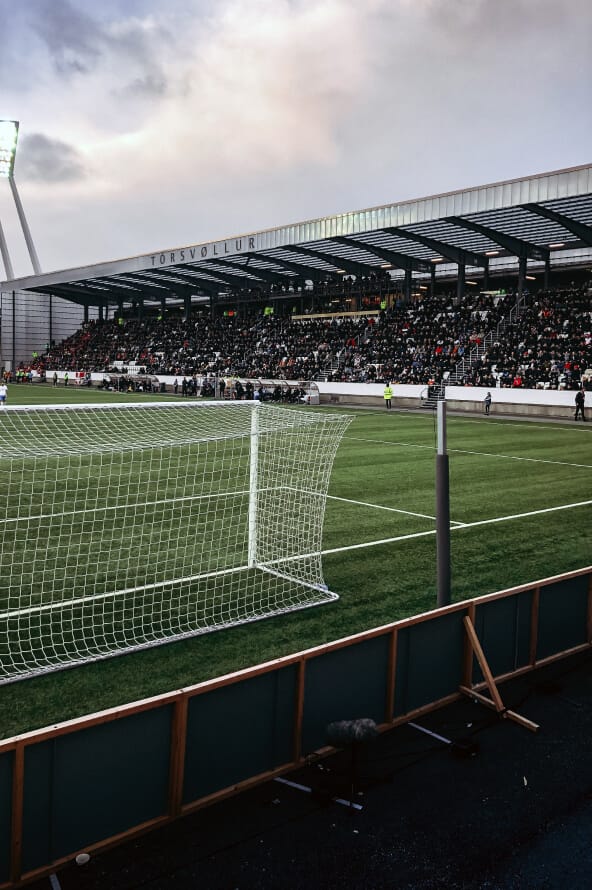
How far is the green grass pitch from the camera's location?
260 inches

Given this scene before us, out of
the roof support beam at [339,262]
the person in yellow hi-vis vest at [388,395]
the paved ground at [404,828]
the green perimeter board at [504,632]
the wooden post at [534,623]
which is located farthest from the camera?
the roof support beam at [339,262]

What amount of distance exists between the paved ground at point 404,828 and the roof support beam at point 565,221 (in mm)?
34451

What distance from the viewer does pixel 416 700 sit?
6.05 m

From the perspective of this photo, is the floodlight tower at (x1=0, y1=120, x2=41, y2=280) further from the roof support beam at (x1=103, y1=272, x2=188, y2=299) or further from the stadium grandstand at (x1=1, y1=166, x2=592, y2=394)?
the roof support beam at (x1=103, y1=272, x2=188, y2=299)

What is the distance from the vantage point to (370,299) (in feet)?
185

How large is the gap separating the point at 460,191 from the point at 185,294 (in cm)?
3480

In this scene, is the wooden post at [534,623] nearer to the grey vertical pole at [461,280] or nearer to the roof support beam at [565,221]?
the roof support beam at [565,221]

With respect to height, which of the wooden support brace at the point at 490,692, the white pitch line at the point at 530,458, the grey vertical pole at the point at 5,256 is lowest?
the wooden support brace at the point at 490,692

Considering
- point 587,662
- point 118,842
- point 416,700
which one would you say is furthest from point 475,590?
point 118,842

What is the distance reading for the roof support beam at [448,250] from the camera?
43500mm

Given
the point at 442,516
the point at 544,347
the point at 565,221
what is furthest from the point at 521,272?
the point at 442,516

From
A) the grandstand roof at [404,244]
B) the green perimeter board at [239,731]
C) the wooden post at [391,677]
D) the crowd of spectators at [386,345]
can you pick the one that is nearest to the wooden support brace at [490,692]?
the wooden post at [391,677]

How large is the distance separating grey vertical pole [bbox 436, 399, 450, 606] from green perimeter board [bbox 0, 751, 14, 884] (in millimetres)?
4170

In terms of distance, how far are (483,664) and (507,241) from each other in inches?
1611
